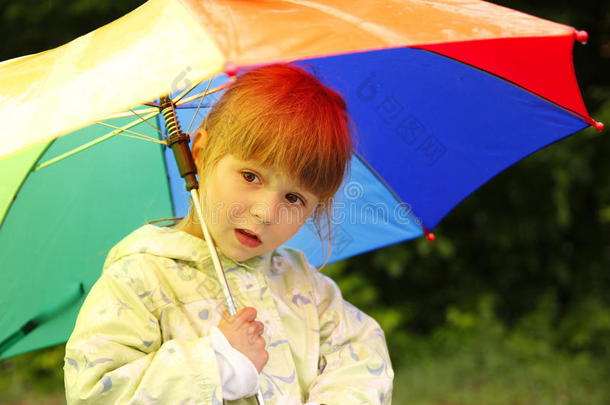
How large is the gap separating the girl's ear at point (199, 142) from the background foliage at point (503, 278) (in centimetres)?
235

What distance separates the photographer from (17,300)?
1968 millimetres

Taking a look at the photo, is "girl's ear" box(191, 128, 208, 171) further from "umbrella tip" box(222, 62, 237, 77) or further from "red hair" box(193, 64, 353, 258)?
"umbrella tip" box(222, 62, 237, 77)

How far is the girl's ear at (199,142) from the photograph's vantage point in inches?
68.4

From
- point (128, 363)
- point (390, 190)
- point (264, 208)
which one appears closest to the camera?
point (128, 363)

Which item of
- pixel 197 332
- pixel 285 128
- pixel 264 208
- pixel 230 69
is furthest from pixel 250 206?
pixel 230 69

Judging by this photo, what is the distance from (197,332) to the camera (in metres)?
1.59

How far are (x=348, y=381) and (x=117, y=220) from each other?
871 mm

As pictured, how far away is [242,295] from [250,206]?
26 centimetres

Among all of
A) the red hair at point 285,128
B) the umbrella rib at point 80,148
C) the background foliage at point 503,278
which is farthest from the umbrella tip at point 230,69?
the background foliage at point 503,278

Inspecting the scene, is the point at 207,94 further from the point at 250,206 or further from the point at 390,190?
the point at 390,190

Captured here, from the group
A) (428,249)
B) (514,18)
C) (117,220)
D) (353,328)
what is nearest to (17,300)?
(117,220)

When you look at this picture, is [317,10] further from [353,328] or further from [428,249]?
[428,249]

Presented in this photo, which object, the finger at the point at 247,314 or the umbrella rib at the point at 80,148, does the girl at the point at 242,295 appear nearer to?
the finger at the point at 247,314

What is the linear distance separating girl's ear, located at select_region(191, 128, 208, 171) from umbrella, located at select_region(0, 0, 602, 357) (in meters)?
0.11
